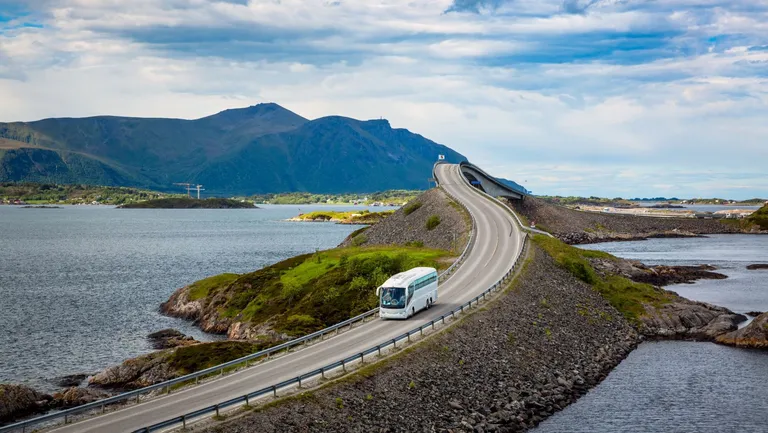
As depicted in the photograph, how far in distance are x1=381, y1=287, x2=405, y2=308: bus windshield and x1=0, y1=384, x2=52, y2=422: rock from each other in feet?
80.8

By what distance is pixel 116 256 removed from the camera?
555 feet

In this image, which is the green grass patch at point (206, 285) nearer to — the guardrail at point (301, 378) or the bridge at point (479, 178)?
the guardrail at point (301, 378)

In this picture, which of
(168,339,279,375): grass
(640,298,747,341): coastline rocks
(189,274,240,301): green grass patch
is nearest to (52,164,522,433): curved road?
(168,339,279,375): grass

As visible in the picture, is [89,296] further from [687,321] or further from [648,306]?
[687,321]

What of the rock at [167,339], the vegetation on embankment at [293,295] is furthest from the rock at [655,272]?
the rock at [167,339]

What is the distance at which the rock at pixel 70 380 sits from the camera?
5653 cm

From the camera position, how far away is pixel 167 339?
72062 millimetres

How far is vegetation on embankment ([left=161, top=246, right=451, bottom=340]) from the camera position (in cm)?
6981

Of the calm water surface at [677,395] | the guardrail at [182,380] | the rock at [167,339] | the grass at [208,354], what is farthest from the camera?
the rock at [167,339]

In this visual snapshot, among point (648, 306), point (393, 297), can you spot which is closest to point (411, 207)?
point (648, 306)

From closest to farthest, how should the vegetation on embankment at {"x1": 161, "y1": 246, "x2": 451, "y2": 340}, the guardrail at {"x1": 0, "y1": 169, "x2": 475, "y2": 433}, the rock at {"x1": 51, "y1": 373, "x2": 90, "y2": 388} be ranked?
the guardrail at {"x1": 0, "y1": 169, "x2": 475, "y2": 433} < the rock at {"x1": 51, "y1": 373, "x2": 90, "y2": 388} < the vegetation on embankment at {"x1": 161, "y1": 246, "x2": 451, "y2": 340}

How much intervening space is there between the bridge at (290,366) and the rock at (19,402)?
22.9 ft

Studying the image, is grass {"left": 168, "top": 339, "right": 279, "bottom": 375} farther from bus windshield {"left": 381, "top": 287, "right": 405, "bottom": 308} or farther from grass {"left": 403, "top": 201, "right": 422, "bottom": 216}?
grass {"left": 403, "top": 201, "right": 422, "bottom": 216}

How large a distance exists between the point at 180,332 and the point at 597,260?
6126 cm
